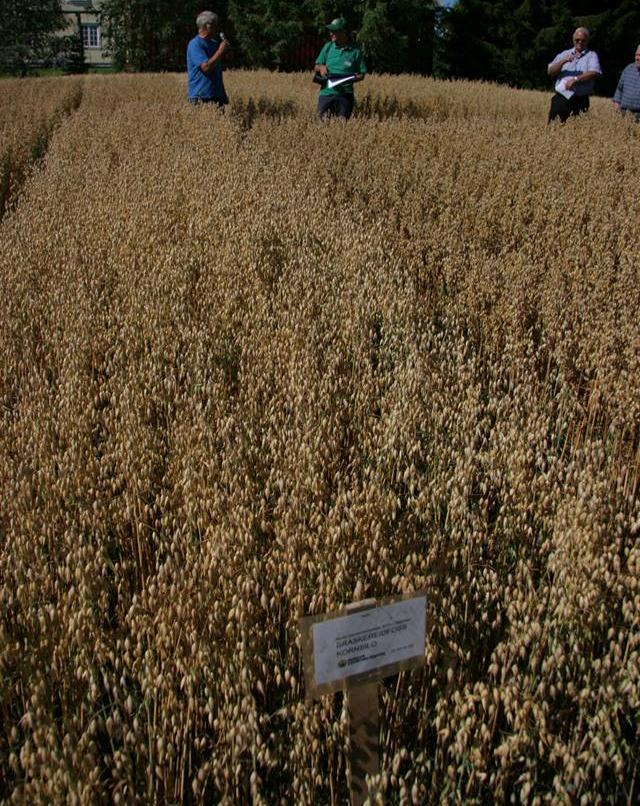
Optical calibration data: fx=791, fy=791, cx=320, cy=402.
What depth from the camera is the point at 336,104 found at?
956 cm

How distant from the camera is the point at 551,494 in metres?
2.20

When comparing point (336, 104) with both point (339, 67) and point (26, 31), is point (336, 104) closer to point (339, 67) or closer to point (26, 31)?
point (339, 67)

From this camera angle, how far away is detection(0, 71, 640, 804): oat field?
1.60 metres

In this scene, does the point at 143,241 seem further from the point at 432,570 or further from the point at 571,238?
the point at 432,570

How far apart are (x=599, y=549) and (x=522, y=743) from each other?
66 centimetres

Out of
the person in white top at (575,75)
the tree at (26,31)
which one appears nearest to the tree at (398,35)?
the tree at (26,31)

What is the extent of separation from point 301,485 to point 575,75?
28.4ft

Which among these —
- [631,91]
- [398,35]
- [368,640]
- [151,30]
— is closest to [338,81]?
[631,91]

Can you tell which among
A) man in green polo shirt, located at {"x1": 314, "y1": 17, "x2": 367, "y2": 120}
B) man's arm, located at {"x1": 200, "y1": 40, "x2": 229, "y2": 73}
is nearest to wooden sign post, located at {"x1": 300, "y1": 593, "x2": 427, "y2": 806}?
man's arm, located at {"x1": 200, "y1": 40, "x2": 229, "y2": 73}

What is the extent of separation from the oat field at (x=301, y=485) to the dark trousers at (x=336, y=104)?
4.21 m

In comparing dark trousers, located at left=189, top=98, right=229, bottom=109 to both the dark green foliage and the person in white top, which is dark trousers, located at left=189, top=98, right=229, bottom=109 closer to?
the person in white top

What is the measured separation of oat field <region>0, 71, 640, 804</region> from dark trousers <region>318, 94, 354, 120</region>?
4.21 metres

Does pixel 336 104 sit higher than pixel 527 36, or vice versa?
pixel 527 36

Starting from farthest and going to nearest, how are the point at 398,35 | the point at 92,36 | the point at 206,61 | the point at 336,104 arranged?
the point at 92,36
the point at 398,35
the point at 336,104
the point at 206,61
